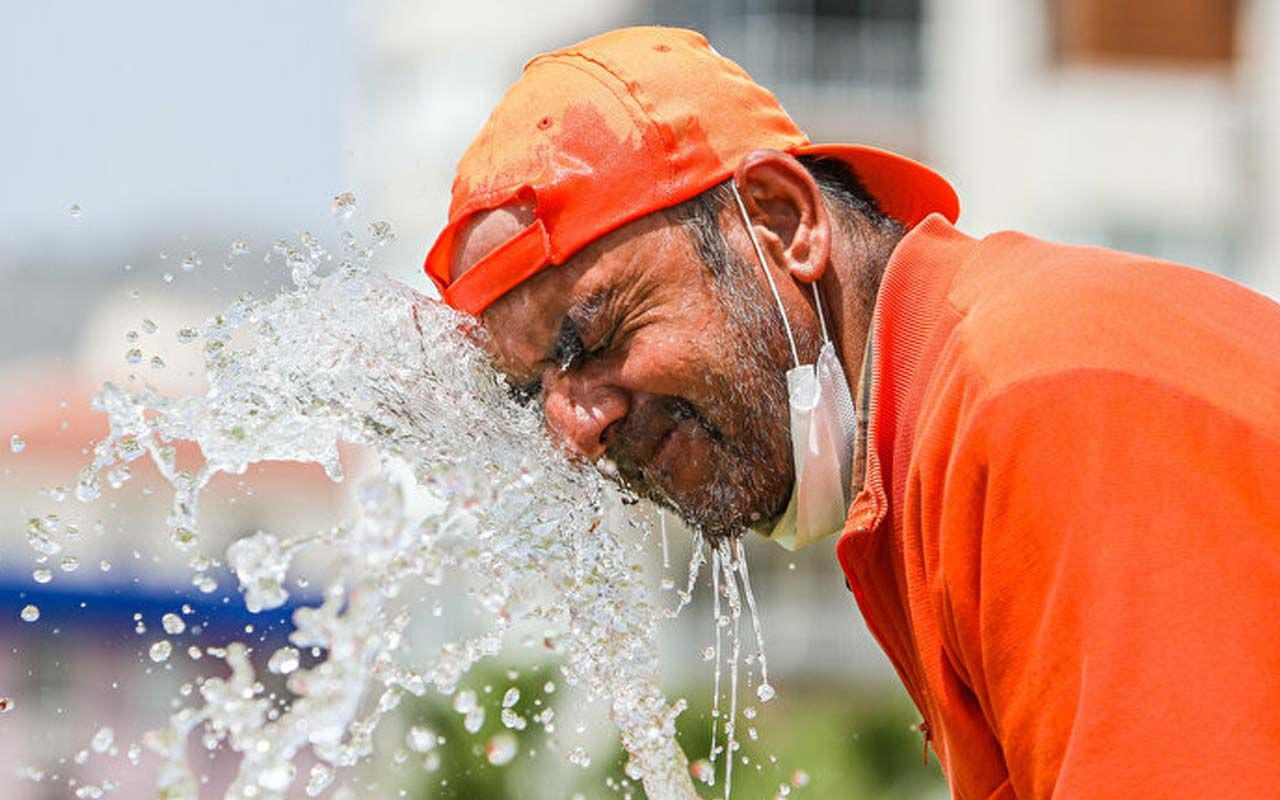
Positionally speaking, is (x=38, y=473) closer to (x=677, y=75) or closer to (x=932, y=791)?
(x=932, y=791)

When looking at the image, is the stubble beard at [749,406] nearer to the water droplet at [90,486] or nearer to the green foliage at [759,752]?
the water droplet at [90,486]

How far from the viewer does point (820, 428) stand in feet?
11.2

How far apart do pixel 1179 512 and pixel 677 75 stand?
1.49m

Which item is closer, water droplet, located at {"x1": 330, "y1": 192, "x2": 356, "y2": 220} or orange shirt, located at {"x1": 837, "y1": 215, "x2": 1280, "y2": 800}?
orange shirt, located at {"x1": 837, "y1": 215, "x2": 1280, "y2": 800}

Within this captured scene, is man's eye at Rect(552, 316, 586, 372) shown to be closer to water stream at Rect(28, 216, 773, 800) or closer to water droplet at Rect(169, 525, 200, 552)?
water stream at Rect(28, 216, 773, 800)

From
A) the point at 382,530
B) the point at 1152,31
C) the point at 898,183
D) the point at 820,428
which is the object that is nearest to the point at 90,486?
the point at 382,530

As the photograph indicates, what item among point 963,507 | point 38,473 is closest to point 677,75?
point 963,507

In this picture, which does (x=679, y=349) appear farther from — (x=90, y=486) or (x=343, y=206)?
(x=90, y=486)

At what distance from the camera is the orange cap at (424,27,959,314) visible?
139 inches

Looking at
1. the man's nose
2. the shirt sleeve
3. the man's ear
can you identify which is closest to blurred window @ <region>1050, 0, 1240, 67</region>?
the man's ear

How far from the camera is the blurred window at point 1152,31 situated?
23953mm

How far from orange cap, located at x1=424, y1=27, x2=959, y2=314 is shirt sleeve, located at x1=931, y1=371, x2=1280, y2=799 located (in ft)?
3.54

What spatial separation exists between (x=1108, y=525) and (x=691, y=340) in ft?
3.73

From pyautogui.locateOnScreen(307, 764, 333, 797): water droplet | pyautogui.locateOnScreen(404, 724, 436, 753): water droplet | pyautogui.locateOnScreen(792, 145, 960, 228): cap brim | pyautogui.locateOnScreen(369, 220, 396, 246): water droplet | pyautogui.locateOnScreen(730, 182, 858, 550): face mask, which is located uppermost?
pyautogui.locateOnScreen(792, 145, 960, 228): cap brim
